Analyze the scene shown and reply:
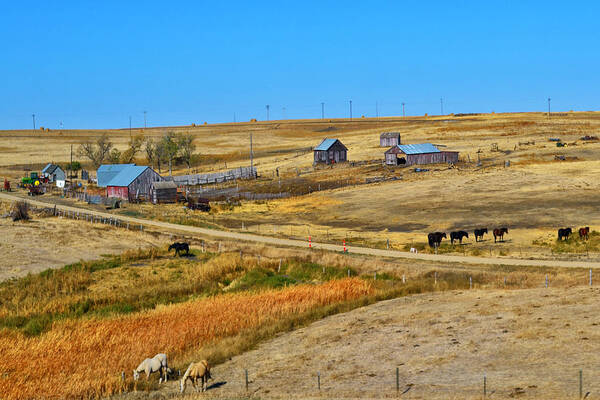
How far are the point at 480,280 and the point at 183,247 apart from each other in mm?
21325

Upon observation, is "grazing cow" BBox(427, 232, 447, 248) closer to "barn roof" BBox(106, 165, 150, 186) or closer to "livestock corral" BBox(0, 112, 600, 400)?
"livestock corral" BBox(0, 112, 600, 400)

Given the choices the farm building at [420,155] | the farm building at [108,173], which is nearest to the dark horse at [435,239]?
the farm building at [108,173]

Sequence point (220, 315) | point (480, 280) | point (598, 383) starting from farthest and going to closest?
point (480, 280) < point (220, 315) < point (598, 383)

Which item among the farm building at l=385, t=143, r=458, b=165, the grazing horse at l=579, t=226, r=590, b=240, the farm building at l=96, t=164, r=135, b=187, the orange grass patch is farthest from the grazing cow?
the farm building at l=385, t=143, r=458, b=165

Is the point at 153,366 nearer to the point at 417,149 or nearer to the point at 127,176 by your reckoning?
the point at 127,176

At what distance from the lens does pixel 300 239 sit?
57.2 metres

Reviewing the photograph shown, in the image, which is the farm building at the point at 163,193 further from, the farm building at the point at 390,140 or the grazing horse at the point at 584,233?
the farm building at the point at 390,140

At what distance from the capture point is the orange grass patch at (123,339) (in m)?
23.8

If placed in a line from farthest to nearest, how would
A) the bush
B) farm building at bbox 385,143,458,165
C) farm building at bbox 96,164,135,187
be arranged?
farm building at bbox 385,143,458,165
farm building at bbox 96,164,135,187
the bush

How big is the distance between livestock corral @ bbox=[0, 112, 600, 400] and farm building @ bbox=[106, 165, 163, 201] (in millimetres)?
569

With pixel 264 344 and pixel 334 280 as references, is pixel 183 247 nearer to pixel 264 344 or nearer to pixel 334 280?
pixel 334 280

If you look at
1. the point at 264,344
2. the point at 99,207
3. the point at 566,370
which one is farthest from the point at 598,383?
the point at 99,207

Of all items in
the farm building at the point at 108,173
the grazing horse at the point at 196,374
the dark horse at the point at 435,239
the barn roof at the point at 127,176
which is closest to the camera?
the grazing horse at the point at 196,374

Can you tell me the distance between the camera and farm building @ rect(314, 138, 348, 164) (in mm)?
116250
